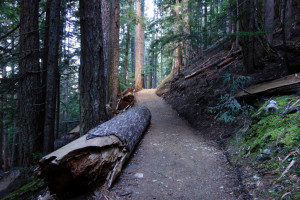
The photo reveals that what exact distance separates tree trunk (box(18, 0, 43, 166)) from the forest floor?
434cm

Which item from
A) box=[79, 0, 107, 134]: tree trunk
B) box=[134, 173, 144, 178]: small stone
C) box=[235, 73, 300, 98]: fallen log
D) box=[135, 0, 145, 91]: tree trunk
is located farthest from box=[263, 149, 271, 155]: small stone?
box=[135, 0, 145, 91]: tree trunk

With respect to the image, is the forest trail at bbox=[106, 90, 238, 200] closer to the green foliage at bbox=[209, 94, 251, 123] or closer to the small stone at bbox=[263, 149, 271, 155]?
the small stone at bbox=[263, 149, 271, 155]

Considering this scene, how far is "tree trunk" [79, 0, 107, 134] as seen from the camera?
5.16 meters

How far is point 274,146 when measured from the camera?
3.06 metres

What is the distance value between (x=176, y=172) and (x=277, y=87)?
134 inches

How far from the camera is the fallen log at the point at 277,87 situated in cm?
434

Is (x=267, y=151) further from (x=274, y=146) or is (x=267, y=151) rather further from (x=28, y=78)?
(x=28, y=78)

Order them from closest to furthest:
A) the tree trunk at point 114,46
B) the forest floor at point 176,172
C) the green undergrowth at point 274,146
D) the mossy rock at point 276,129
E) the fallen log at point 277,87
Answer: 1. the green undergrowth at point 274,146
2. the mossy rock at point 276,129
3. the forest floor at point 176,172
4. the fallen log at point 277,87
5. the tree trunk at point 114,46

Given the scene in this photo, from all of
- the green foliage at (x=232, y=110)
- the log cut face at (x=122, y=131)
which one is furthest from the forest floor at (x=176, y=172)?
the green foliage at (x=232, y=110)

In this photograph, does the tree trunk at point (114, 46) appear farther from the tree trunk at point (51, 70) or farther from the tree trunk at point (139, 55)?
the tree trunk at point (139, 55)

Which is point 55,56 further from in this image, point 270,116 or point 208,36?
point 270,116

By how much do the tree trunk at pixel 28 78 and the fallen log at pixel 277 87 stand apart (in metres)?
7.22

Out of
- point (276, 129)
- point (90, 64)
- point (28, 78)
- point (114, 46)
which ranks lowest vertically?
point (276, 129)

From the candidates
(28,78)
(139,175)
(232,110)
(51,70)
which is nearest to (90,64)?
(51,70)
